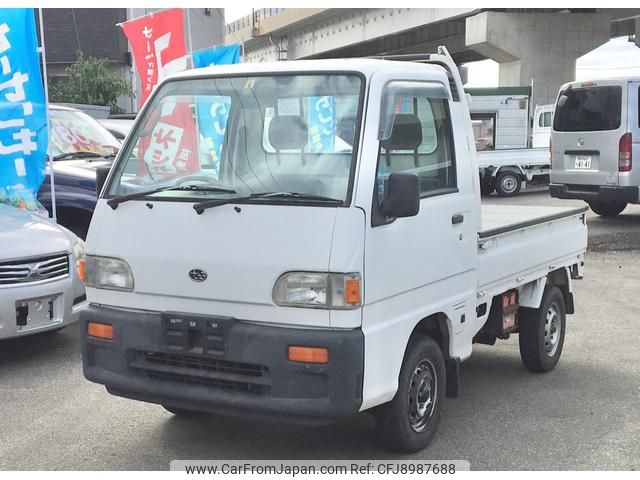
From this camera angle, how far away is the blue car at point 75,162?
841cm

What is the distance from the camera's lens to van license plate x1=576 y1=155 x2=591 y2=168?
41.3 feet

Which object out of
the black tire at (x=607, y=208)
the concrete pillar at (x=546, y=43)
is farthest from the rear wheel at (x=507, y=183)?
the concrete pillar at (x=546, y=43)

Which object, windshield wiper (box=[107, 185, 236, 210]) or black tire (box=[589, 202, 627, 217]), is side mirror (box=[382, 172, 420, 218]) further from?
Result: black tire (box=[589, 202, 627, 217])

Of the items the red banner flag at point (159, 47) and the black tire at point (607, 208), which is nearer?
the red banner flag at point (159, 47)

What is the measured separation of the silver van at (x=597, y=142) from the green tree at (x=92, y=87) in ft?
60.9

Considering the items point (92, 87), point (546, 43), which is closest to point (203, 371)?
point (92, 87)

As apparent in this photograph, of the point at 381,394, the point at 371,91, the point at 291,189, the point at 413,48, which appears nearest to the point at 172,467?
the point at 381,394

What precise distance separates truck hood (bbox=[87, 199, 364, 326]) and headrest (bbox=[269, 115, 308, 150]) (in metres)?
0.42

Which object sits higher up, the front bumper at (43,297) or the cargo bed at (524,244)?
the cargo bed at (524,244)

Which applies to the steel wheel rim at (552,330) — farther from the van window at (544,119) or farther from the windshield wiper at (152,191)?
the van window at (544,119)

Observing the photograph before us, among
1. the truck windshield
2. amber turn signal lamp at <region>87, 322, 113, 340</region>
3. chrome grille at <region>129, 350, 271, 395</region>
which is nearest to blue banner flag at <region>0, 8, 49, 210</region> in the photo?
the truck windshield

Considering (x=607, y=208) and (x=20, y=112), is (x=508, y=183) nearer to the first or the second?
(x=607, y=208)

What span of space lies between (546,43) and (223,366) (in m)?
29.3

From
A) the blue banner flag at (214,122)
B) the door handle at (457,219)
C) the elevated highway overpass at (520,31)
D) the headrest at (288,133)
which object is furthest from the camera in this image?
the elevated highway overpass at (520,31)
